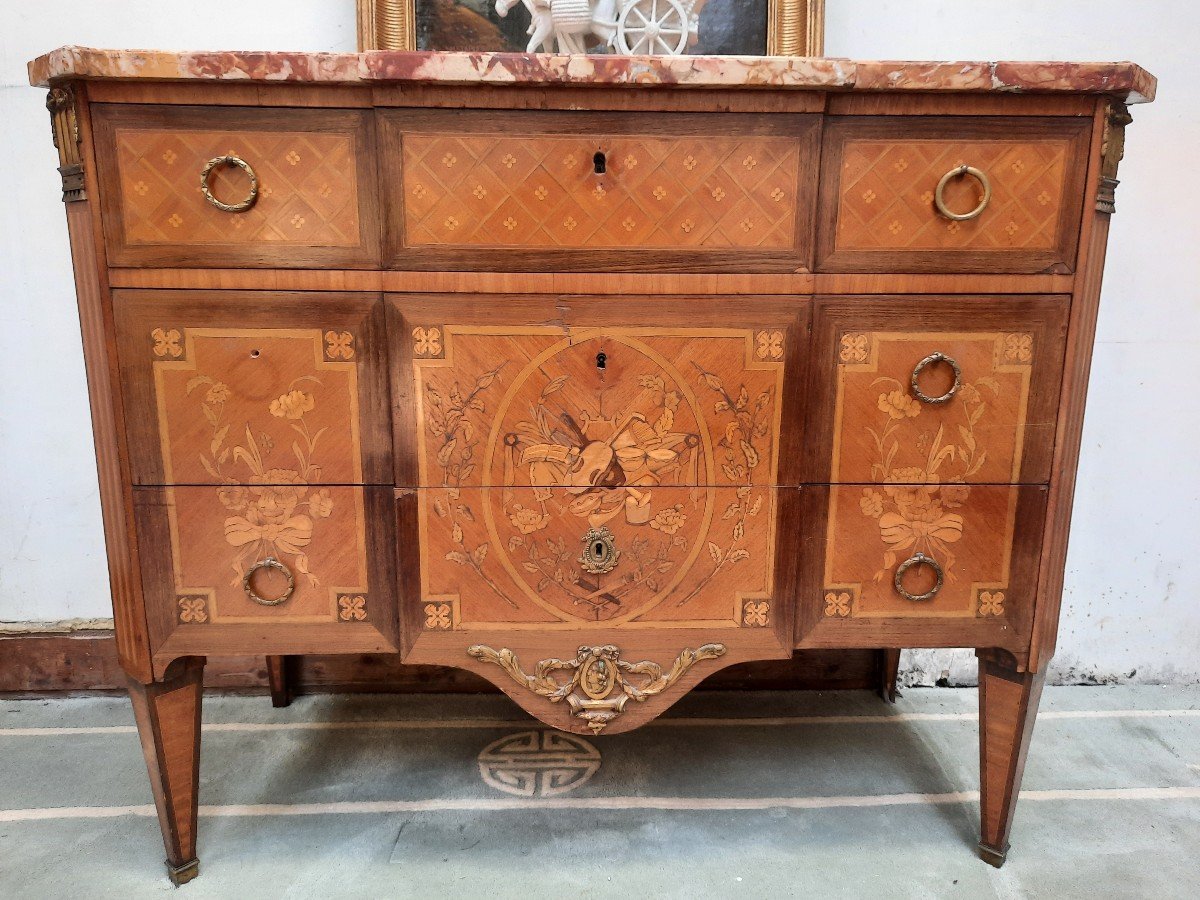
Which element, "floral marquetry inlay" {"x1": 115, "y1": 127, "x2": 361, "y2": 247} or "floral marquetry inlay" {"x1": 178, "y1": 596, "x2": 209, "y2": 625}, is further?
"floral marquetry inlay" {"x1": 178, "y1": 596, "x2": 209, "y2": 625}

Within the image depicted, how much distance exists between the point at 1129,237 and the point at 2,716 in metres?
2.80

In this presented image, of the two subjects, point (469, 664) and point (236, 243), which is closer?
point (236, 243)

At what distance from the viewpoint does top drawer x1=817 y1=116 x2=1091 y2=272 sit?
105 cm

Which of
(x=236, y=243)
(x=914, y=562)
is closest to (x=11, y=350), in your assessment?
(x=236, y=243)

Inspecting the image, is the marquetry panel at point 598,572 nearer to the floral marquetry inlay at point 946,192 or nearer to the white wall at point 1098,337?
the floral marquetry inlay at point 946,192

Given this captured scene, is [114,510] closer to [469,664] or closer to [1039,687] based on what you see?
[469,664]

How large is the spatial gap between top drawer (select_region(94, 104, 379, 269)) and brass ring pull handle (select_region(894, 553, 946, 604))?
0.92 metres

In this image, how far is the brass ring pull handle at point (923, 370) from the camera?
110 cm

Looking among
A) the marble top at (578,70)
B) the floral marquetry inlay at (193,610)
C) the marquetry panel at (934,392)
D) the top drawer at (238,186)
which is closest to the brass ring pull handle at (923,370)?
the marquetry panel at (934,392)

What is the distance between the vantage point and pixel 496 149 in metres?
1.03

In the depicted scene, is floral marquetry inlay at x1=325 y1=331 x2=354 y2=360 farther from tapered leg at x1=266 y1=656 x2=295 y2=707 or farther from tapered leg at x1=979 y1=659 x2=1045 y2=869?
tapered leg at x1=979 y1=659 x2=1045 y2=869

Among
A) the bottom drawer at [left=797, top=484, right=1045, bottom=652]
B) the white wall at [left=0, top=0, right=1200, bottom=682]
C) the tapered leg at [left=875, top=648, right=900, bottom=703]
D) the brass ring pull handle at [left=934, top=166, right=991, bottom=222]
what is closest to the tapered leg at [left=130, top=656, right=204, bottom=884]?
the white wall at [left=0, top=0, right=1200, bottom=682]

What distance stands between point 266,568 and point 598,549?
511mm

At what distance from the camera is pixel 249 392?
3.54 ft
